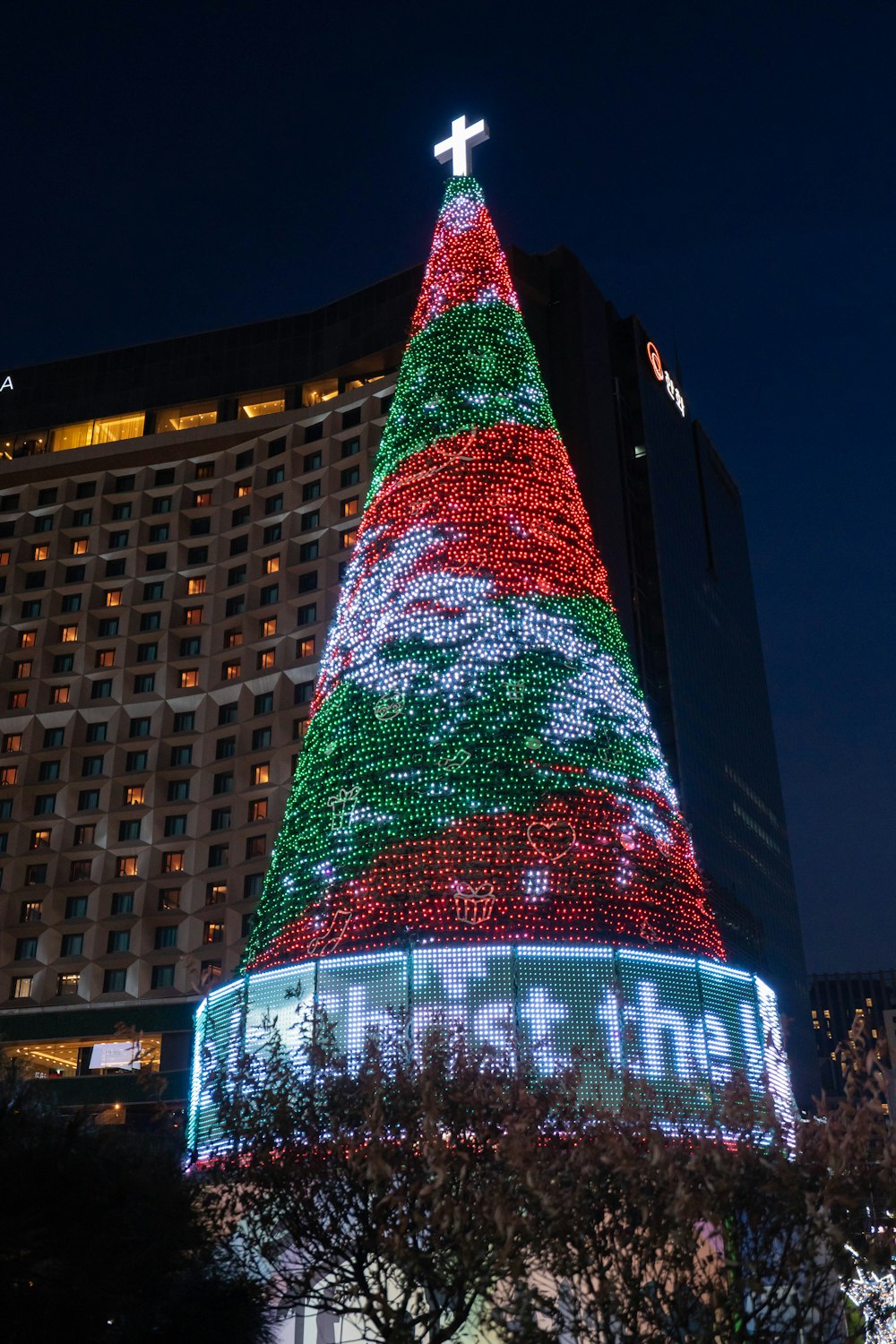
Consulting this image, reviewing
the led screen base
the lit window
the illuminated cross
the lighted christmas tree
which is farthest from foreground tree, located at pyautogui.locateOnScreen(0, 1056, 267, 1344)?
the lit window

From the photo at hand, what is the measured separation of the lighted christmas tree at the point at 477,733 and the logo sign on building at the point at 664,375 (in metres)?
66.6

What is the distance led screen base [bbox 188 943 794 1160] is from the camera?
1494cm

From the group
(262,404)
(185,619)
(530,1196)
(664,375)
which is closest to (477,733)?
(530,1196)

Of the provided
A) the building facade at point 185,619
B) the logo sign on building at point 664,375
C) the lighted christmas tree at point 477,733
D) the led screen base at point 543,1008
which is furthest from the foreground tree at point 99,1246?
the logo sign on building at point 664,375

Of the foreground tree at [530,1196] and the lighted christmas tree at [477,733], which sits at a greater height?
the lighted christmas tree at [477,733]

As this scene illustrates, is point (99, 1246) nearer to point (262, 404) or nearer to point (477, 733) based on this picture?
point (477, 733)

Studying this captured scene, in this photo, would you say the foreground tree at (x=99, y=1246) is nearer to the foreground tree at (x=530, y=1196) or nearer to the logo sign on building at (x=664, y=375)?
the foreground tree at (x=530, y=1196)

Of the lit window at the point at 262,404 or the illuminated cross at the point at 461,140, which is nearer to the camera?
the illuminated cross at the point at 461,140

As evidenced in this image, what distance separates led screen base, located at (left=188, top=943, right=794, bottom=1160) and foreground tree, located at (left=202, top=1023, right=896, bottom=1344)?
0.72m

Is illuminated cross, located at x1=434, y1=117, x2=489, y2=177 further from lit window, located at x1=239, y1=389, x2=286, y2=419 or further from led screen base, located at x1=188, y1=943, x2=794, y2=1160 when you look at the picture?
lit window, located at x1=239, y1=389, x2=286, y2=419

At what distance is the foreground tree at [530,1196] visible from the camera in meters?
11.2

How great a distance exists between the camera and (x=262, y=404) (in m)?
65.9

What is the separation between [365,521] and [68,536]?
4802cm

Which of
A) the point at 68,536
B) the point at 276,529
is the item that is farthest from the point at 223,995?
the point at 68,536
